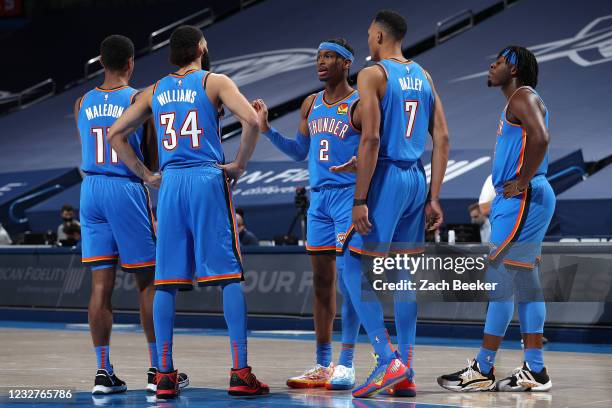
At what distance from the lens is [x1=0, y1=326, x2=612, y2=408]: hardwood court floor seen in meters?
6.59

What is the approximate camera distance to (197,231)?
681 centimetres

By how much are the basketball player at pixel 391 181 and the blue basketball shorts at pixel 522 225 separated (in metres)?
0.50

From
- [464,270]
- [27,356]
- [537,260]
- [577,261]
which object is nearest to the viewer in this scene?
[537,260]

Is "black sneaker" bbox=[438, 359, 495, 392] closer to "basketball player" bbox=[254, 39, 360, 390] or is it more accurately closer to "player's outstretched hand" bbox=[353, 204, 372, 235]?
"basketball player" bbox=[254, 39, 360, 390]

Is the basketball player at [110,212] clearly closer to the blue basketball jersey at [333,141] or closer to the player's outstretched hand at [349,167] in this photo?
the blue basketball jersey at [333,141]

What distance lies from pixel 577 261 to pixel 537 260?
14.0 feet

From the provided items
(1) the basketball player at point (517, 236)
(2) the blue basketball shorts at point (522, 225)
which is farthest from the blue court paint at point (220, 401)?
(2) the blue basketball shorts at point (522, 225)

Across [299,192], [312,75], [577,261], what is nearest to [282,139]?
[577,261]

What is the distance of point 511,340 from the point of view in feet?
39.4

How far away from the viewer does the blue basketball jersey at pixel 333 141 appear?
7371 millimetres

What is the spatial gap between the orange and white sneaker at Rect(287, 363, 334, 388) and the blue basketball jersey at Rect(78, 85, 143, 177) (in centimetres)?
182

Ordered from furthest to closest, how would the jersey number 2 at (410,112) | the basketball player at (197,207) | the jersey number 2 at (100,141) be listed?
the jersey number 2 at (100,141)
the jersey number 2 at (410,112)
the basketball player at (197,207)

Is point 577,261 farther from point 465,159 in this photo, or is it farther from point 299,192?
point 465,159

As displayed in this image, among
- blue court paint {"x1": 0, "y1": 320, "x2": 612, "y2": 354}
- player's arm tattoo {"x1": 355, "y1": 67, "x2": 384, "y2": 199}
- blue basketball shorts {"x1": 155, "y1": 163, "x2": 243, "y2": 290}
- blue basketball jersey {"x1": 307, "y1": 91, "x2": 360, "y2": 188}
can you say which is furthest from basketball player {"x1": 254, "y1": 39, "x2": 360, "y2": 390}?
blue court paint {"x1": 0, "y1": 320, "x2": 612, "y2": 354}
